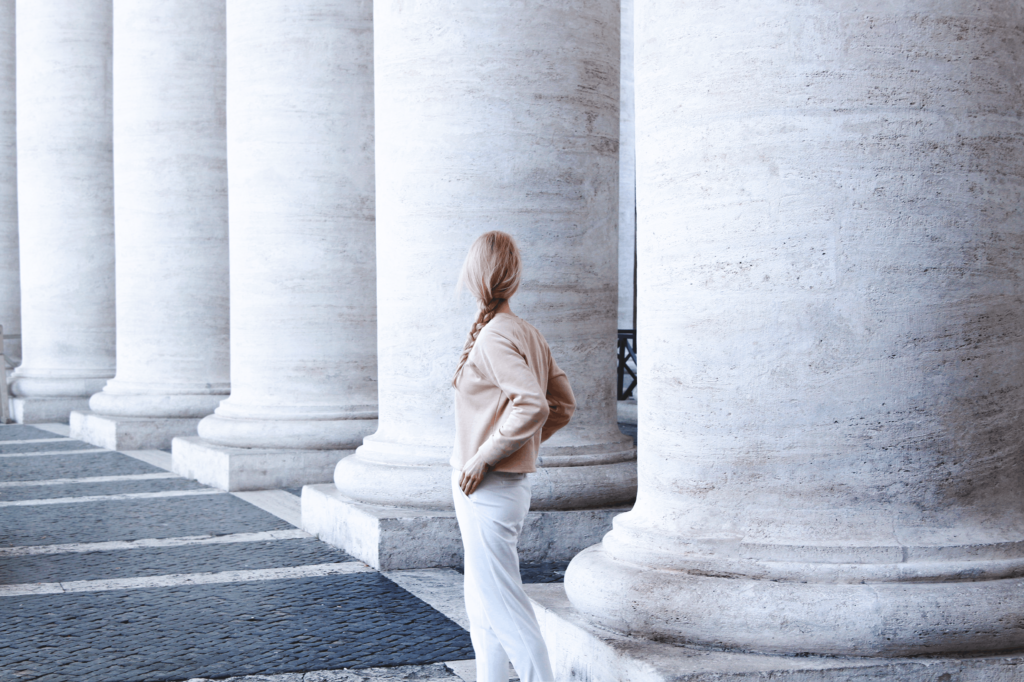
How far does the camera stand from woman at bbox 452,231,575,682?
6.80 meters

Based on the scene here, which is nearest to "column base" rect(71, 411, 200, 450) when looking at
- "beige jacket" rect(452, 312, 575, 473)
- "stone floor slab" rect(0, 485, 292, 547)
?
"stone floor slab" rect(0, 485, 292, 547)

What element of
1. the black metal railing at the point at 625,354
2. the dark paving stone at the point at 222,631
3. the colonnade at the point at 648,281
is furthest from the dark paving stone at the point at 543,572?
the black metal railing at the point at 625,354

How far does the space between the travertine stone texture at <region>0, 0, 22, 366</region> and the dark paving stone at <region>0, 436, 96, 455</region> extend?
13658mm

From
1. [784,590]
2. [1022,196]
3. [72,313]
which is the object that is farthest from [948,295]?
[72,313]

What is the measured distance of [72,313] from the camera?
1152 inches

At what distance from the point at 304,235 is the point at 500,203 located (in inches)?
229

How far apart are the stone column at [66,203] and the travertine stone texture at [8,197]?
327 inches

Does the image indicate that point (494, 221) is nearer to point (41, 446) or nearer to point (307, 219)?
point (307, 219)

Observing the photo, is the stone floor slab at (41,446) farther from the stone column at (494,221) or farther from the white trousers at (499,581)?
the white trousers at (499,581)

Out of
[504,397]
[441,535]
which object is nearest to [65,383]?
[441,535]

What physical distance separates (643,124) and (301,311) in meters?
10.3

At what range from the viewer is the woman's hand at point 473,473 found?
6.83 m

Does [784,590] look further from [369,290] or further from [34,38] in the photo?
[34,38]

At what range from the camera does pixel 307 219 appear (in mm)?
17250
